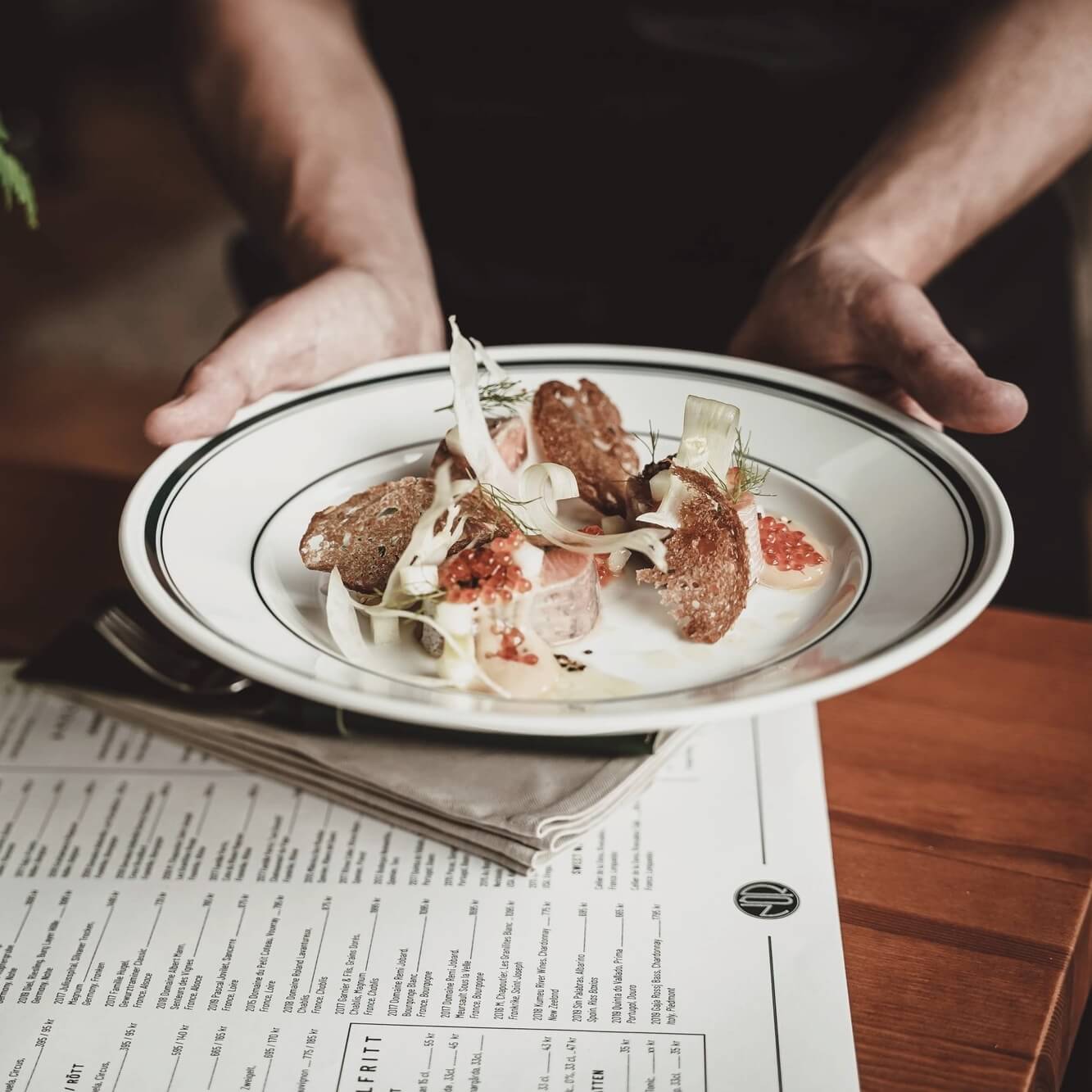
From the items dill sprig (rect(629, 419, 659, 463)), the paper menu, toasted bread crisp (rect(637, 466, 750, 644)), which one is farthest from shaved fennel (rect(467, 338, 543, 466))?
the paper menu

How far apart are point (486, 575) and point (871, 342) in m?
0.57

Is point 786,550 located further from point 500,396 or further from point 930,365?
point 500,396

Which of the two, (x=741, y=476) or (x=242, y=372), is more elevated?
(x=242, y=372)

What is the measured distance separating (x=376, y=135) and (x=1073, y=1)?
103 centimetres

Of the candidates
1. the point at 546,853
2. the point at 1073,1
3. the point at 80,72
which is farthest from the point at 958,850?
the point at 80,72

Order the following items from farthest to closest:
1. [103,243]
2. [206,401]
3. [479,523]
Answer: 1. [103,243]
2. [206,401]
3. [479,523]

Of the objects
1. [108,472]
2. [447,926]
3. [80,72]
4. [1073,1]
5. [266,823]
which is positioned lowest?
[447,926]

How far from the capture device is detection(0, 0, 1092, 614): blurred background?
8.54 feet

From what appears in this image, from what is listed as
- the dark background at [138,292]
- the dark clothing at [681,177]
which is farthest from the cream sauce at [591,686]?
the dark clothing at [681,177]

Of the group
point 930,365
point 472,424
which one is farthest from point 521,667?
point 930,365

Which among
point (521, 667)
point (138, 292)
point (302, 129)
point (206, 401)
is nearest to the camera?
point (521, 667)

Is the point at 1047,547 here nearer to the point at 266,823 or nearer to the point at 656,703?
the point at 656,703

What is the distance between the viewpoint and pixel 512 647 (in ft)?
3.18

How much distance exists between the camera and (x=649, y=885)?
3.33 feet
